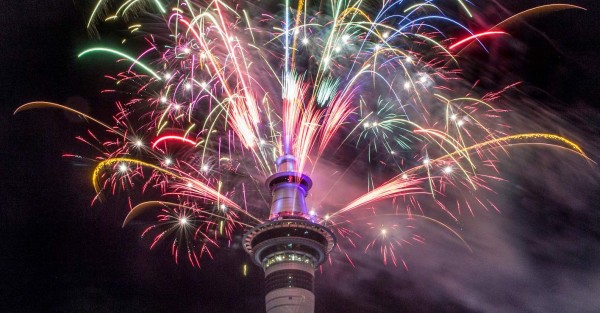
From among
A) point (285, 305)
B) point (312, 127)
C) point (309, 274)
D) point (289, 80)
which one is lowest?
point (285, 305)

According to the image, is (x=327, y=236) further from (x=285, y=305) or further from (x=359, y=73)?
(x=359, y=73)

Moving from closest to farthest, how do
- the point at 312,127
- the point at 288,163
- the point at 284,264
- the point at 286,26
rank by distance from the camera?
the point at 286,26 < the point at 312,127 < the point at 288,163 < the point at 284,264

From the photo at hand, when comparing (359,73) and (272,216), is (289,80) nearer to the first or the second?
(359,73)

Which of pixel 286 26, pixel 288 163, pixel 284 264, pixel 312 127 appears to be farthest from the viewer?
pixel 284 264

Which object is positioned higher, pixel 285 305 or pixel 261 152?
pixel 261 152

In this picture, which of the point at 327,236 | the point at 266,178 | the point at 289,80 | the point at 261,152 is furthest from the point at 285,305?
the point at 289,80

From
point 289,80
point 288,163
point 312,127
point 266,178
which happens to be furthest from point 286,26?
point 266,178

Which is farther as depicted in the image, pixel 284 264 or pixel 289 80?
pixel 284 264
